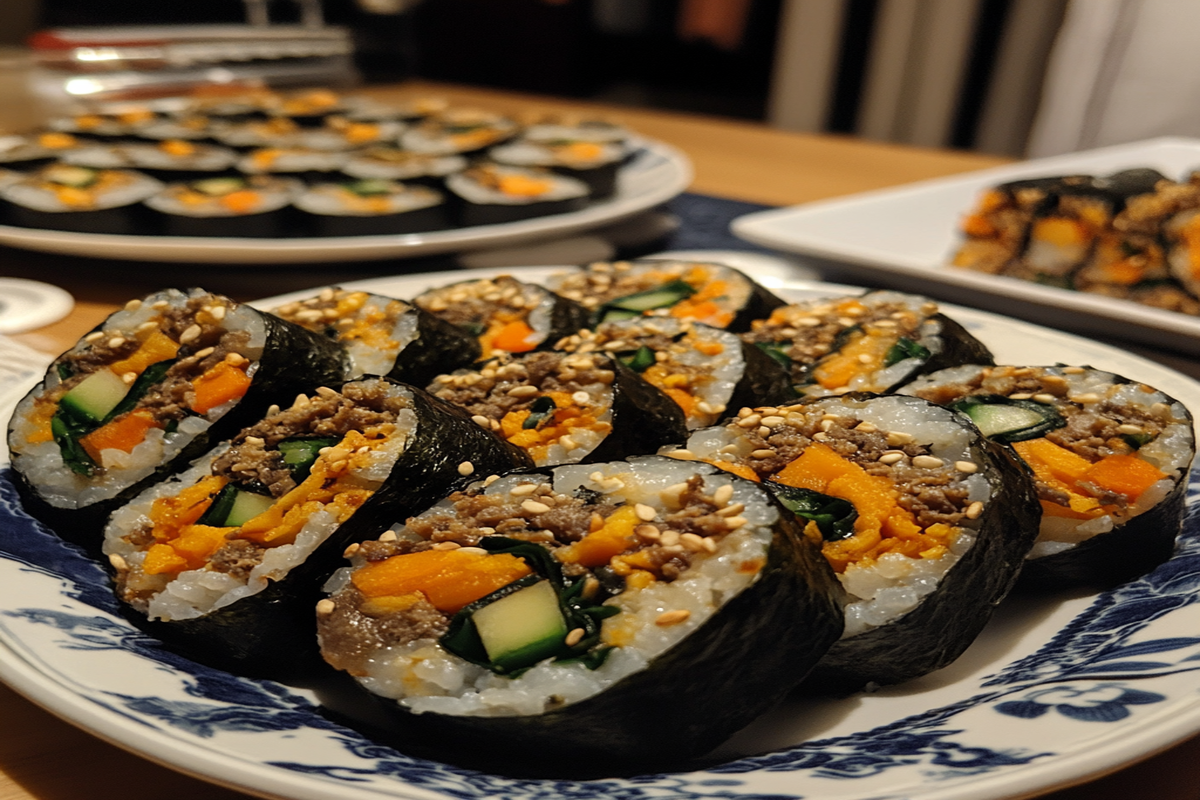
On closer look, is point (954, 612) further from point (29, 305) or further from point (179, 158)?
point (179, 158)

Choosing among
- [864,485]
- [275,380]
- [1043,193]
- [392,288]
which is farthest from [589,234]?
[864,485]

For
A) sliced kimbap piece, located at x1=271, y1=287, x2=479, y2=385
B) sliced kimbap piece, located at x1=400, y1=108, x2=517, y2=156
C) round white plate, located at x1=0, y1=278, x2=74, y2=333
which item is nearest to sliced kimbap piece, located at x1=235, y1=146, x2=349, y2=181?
sliced kimbap piece, located at x1=400, y1=108, x2=517, y2=156

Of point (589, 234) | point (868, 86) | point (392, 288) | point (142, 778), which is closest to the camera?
point (142, 778)

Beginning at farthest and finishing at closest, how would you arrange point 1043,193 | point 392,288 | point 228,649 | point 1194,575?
1. point 1043,193
2. point 392,288
3. point 1194,575
4. point 228,649

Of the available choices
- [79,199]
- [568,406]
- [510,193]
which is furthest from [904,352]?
[79,199]

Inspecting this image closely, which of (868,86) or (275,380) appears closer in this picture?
(275,380)

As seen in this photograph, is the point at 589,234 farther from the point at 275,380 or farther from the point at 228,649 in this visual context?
the point at 228,649

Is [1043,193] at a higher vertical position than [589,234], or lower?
higher
